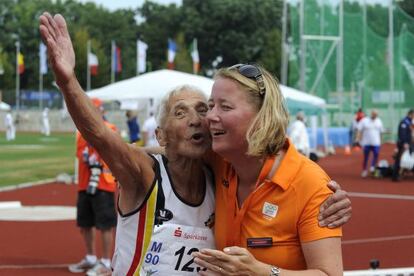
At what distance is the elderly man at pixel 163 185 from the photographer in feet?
9.28

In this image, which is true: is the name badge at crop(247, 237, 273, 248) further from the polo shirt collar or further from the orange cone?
the orange cone

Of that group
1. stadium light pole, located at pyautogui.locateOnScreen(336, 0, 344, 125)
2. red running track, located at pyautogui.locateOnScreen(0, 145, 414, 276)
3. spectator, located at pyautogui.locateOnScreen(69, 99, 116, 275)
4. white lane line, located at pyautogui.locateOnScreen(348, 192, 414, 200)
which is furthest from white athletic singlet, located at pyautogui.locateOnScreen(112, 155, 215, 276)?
stadium light pole, located at pyautogui.locateOnScreen(336, 0, 344, 125)

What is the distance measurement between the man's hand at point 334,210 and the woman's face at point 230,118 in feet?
1.18

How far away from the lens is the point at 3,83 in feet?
259

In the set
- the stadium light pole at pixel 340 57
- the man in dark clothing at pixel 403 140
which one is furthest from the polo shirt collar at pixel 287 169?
the stadium light pole at pixel 340 57

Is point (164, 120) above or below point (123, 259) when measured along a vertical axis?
above

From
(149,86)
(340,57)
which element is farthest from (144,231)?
(340,57)

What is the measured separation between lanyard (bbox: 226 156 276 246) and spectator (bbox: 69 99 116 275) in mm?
6567

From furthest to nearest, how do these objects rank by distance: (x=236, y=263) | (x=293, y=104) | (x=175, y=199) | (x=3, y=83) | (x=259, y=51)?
(x=259, y=51) → (x=3, y=83) → (x=293, y=104) → (x=175, y=199) → (x=236, y=263)

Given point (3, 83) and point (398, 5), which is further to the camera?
point (3, 83)

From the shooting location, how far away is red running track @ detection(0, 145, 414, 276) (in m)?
9.84

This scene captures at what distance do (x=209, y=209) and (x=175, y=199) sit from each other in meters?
0.16

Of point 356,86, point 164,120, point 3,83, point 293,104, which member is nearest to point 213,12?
point 3,83

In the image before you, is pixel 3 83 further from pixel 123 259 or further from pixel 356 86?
pixel 123 259
